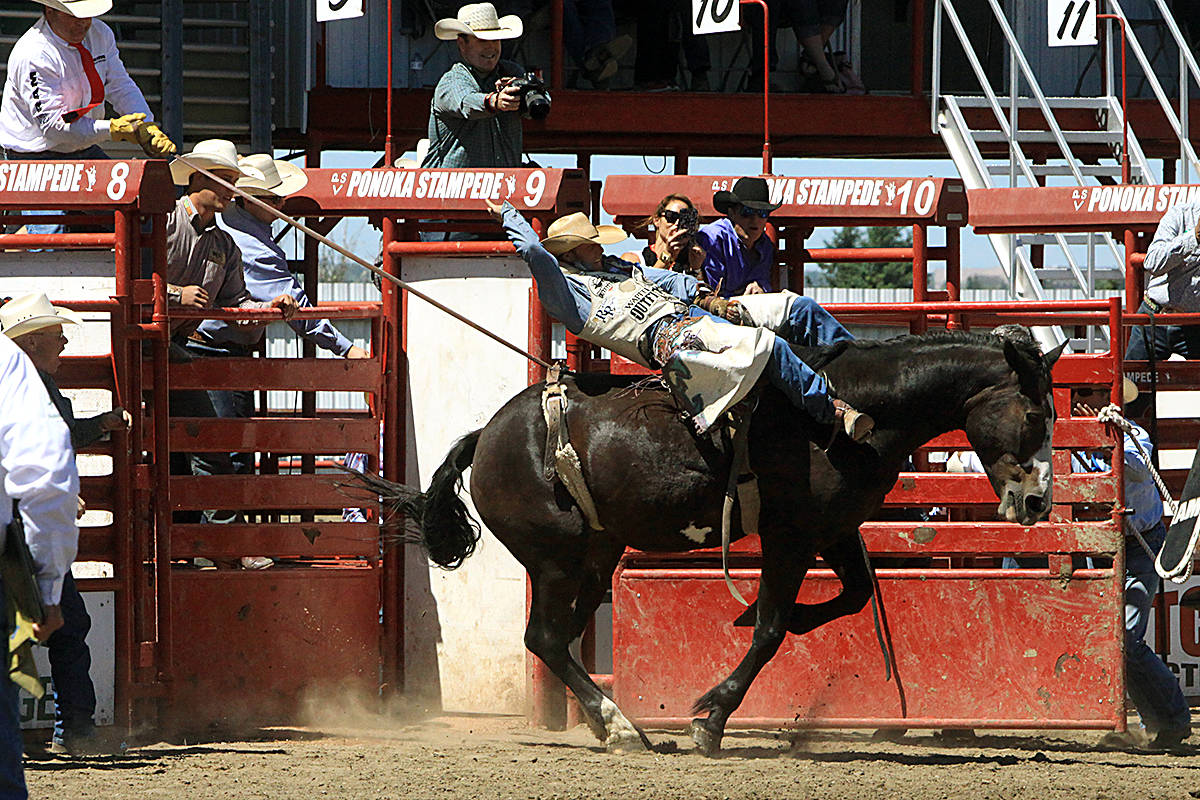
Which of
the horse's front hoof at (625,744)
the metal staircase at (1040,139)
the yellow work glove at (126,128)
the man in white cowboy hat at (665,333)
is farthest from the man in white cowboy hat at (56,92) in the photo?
the metal staircase at (1040,139)

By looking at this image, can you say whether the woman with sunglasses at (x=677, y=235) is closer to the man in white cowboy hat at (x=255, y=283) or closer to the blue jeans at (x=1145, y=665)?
the man in white cowboy hat at (x=255, y=283)

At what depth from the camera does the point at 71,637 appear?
22.3 ft

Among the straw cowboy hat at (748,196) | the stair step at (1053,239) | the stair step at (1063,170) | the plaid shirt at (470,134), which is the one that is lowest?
the straw cowboy hat at (748,196)

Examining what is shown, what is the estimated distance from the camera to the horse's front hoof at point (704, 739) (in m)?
6.72

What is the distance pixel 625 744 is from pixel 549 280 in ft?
6.43

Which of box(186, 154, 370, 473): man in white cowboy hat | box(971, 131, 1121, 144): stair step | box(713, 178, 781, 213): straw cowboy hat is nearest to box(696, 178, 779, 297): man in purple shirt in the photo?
box(713, 178, 781, 213): straw cowboy hat

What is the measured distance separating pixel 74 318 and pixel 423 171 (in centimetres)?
196

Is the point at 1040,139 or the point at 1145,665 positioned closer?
the point at 1145,665

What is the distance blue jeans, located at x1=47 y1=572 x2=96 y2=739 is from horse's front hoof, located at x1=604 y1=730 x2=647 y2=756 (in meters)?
2.19

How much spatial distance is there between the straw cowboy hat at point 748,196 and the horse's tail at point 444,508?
1.60 m

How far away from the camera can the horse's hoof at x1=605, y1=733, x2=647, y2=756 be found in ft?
22.2

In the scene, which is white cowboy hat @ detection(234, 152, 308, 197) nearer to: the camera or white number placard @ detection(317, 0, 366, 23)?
the camera

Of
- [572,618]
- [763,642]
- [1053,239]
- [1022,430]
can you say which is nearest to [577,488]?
[572,618]

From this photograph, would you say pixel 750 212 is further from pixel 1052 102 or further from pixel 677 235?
pixel 1052 102
